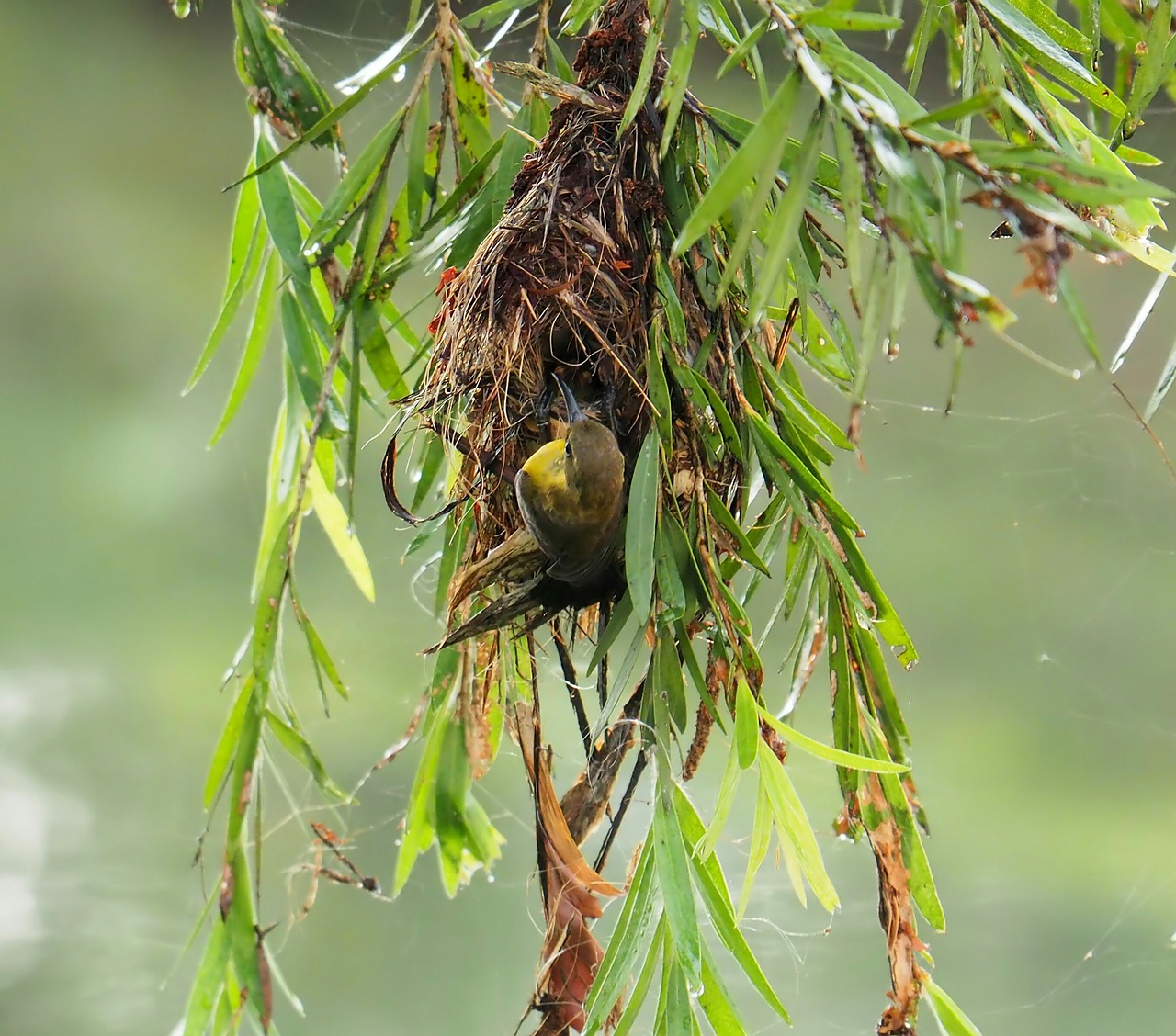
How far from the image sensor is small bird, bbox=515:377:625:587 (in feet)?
1.58

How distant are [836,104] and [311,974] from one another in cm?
150

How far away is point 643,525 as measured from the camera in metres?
0.48

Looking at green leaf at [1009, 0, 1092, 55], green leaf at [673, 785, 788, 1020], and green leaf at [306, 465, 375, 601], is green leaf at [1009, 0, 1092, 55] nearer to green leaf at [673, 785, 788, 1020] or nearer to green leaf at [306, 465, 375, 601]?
green leaf at [673, 785, 788, 1020]

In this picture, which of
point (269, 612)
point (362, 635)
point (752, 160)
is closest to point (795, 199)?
point (752, 160)

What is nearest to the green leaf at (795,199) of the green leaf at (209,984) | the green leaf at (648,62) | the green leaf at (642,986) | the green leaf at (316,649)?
the green leaf at (648,62)

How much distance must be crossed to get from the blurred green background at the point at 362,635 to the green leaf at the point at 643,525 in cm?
81

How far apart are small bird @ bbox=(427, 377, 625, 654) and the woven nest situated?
36 mm

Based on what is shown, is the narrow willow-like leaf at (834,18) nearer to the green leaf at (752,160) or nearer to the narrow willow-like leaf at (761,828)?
the green leaf at (752,160)

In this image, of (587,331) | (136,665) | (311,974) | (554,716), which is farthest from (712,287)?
(136,665)

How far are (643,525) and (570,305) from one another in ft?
0.46

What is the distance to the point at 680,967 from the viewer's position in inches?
18.7

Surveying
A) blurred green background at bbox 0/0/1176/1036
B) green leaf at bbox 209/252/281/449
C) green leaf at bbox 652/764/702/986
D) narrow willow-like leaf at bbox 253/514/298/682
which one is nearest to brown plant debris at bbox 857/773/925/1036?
green leaf at bbox 652/764/702/986

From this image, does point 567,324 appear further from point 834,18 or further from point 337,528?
point 337,528

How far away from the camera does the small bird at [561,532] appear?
48 cm
